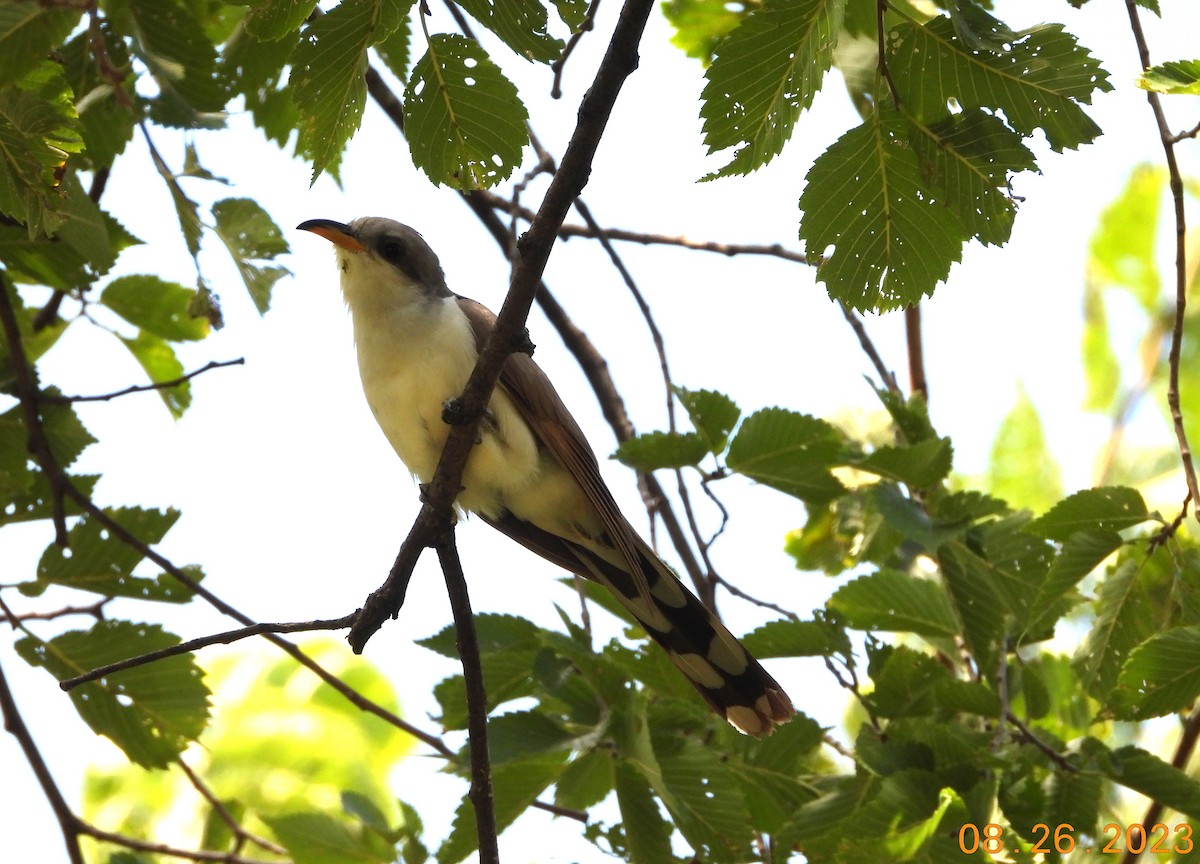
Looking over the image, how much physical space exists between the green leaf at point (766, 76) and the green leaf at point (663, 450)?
1.39m

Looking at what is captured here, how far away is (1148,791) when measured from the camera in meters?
3.55

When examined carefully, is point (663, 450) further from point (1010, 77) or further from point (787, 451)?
point (1010, 77)

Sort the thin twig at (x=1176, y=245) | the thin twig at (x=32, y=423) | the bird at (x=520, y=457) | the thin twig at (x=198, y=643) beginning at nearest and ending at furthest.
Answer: the thin twig at (x=198, y=643) → the thin twig at (x=1176, y=245) → the thin twig at (x=32, y=423) → the bird at (x=520, y=457)

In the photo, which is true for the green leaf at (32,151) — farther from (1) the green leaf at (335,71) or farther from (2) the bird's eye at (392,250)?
(2) the bird's eye at (392,250)

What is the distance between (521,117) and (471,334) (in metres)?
1.75

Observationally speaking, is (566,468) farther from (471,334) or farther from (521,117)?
(521,117)

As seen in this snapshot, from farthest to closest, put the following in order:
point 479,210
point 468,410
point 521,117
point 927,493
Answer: point 479,210 < point 927,493 < point 468,410 < point 521,117

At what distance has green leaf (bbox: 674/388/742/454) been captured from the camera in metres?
3.98

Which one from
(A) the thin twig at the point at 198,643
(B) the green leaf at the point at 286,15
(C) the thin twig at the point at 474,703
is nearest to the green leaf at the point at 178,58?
(B) the green leaf at the point at 286,15

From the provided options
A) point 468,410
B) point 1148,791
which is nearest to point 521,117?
point 468,410

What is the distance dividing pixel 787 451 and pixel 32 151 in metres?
2.48

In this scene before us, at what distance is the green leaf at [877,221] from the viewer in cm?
260
